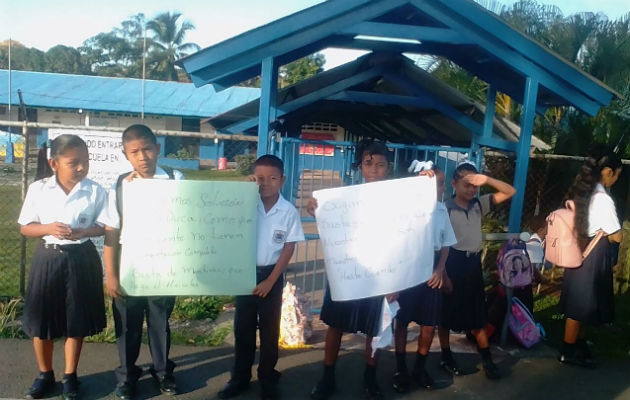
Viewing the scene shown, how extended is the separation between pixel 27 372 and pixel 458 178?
3.41 meters

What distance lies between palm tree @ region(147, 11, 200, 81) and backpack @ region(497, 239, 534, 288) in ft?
145

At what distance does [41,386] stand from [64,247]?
98cm

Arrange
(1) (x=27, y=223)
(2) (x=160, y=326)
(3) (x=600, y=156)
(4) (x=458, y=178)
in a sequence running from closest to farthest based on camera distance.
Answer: (1) (x=27, y=223) → (2) (x=160, y=326) → (4) (x=458, y=178) → (3) (x=600, y=156)

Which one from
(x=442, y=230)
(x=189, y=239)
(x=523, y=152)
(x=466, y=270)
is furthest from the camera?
(x=523, y=152)

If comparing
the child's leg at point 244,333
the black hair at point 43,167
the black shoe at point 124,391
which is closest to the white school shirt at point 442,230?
the child's leg at point 244,333

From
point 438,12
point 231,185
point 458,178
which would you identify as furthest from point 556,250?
point 231,185

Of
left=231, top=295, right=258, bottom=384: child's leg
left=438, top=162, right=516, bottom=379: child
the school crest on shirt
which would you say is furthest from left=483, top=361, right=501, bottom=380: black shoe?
the school crest on shirt

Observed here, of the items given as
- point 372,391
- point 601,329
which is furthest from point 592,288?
point 372,391

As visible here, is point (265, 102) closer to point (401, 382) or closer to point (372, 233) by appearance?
point (372, 233)

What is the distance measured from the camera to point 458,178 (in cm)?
376

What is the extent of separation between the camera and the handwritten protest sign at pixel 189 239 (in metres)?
3.23

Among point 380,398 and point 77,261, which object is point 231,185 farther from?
point 380,398

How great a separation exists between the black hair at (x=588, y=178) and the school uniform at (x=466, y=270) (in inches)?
31.1

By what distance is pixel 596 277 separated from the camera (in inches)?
163
